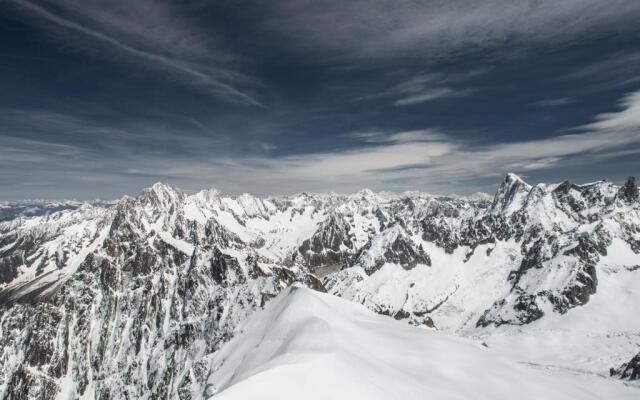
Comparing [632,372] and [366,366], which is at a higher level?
[366,366]

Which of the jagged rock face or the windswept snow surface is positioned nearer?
the windswept snow surface

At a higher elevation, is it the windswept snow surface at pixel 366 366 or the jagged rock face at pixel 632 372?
the windswept snow surface at pixel 366 366

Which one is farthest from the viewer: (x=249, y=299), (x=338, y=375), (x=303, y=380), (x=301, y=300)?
(x=249, y=299)

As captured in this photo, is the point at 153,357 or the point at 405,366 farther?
the point at 153,357

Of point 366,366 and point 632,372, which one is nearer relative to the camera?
point 366,366

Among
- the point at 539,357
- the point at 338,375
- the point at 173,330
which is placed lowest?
the point at 539,357

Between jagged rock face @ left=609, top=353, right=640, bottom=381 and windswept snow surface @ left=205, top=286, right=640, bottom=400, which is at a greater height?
windswept snow surface @ left=205, top=286, right=640, bottom=400

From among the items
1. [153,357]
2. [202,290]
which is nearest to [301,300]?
[202,290]

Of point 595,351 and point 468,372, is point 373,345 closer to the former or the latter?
point 468,372
